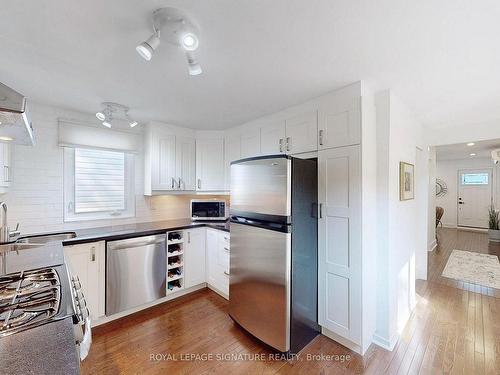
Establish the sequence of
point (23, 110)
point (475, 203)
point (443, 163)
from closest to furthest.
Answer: point (23, 110) → point (475, 203) → point (443, 163)

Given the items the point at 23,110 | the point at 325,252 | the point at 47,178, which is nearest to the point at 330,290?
the point at 325,252

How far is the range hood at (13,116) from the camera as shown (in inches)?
41.4

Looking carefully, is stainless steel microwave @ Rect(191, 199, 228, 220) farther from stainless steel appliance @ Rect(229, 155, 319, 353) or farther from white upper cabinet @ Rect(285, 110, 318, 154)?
white upper cabinet @ Rect(285, 110, 318, 154)

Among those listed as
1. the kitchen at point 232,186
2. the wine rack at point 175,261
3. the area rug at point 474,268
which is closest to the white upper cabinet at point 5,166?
the kitchen at point 232,186

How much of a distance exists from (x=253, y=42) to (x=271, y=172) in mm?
979

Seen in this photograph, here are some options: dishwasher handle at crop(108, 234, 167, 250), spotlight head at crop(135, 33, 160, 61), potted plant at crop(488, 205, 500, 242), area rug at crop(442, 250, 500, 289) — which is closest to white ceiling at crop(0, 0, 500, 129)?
spotlight head at crop(135, 33, 160, 61)

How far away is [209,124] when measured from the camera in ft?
10.3

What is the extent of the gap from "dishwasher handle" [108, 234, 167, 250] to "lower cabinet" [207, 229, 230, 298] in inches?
24.8

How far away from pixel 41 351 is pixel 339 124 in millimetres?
2229

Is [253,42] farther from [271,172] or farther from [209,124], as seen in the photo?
[209,124]

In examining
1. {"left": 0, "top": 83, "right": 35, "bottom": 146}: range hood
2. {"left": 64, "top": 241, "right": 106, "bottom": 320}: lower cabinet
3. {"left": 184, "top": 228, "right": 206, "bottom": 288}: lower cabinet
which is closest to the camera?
{"left": 0, "top": 83, "right": 35, "bottom": 146}: range hood

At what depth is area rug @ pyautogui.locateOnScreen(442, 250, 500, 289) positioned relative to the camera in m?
3.38

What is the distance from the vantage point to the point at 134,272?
2.45m

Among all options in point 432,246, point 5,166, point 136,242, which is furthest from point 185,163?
point 432,246
